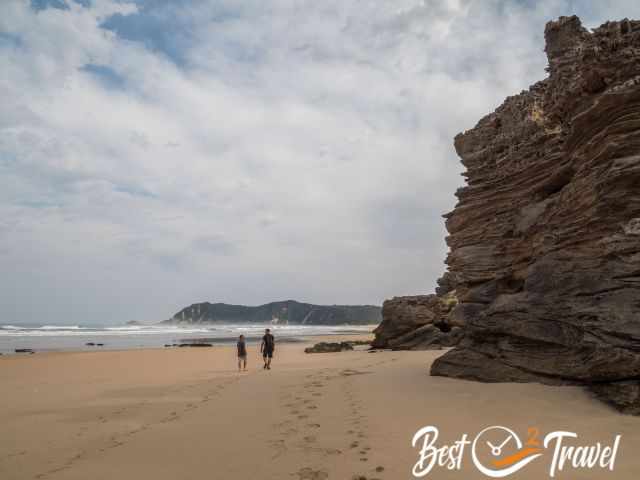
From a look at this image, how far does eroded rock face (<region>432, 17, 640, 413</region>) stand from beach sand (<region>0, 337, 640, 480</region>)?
0.85 m

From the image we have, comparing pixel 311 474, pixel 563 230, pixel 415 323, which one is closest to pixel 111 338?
pixel 415 323

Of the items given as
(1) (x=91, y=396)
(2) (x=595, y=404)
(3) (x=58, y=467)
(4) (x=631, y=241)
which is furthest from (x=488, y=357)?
(1) (x=91, y=396)

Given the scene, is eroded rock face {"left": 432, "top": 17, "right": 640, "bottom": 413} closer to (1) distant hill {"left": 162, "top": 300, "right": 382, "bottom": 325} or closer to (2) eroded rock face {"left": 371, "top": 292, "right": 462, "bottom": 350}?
(2) eroded rock face {"left": 371, "top": 292, "right": 462, "bottom": 350}

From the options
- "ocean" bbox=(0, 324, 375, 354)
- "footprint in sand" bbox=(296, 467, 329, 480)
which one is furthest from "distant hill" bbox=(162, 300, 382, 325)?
"footprint in sand" bbox=(296, 467, 329, 480)

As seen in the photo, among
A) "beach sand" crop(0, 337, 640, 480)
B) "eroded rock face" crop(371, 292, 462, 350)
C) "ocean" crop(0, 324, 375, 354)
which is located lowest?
"ocean" crop(0, 324, 375, 354)

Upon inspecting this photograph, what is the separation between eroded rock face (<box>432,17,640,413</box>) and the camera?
826cm

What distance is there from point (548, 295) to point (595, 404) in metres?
2.69

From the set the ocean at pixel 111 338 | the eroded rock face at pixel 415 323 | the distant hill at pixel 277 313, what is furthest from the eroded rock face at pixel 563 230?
the distant hill at pixel 277 313

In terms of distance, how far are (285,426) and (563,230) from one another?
24.2 ft

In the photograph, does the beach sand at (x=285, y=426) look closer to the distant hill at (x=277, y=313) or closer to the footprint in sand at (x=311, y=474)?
the footprint in sand at (x=311, y=474)

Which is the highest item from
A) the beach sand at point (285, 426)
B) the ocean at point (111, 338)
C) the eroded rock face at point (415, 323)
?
the eroded rock face at point (415, 323)

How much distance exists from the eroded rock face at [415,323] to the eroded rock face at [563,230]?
42.7 ft

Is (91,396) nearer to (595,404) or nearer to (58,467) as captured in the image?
(58,467)

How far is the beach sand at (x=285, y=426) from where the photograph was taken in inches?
242
